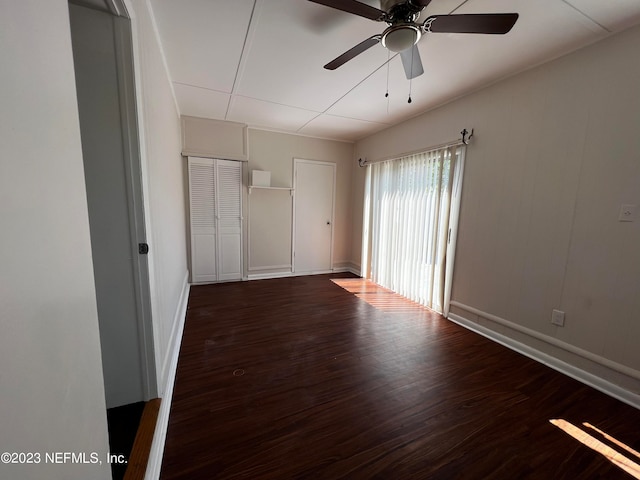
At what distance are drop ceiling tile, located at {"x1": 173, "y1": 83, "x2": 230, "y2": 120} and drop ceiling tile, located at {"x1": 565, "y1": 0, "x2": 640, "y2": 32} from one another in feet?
10.1

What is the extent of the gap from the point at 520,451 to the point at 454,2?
2.66m

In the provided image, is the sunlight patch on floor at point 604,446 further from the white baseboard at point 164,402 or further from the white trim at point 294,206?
the white trim at point 294,206

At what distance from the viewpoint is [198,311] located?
3.10 m

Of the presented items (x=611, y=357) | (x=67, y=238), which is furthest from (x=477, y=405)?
(x=67, y=238)

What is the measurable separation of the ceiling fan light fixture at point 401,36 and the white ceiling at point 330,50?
0.26 metres

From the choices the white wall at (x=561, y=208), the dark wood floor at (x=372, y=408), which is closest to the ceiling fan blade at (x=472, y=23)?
the white wall at (x=561, y=208)

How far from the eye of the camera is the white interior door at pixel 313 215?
184 inches

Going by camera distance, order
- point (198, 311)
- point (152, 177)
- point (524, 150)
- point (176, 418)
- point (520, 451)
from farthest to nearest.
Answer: point (198, 311)
point (524, 150)
point (152, 177)
point (176, 418)
point (520, 451)

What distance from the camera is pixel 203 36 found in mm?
1977

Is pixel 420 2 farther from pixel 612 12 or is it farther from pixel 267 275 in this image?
pixel 267 275

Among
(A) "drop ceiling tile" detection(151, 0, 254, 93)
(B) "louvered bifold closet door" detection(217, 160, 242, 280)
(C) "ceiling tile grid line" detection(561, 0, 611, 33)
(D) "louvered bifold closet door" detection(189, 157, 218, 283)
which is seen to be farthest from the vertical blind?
(D) "louvered bifold closet door" detection(189, 157, 218, 283)

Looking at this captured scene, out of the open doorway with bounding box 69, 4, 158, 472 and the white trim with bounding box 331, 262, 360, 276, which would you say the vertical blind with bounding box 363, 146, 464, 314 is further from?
the open doorway with bounding box 69, 4, 158, 472

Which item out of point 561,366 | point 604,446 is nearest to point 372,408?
point 604,446

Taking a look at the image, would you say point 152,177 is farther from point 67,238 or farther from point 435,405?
point 435,405
